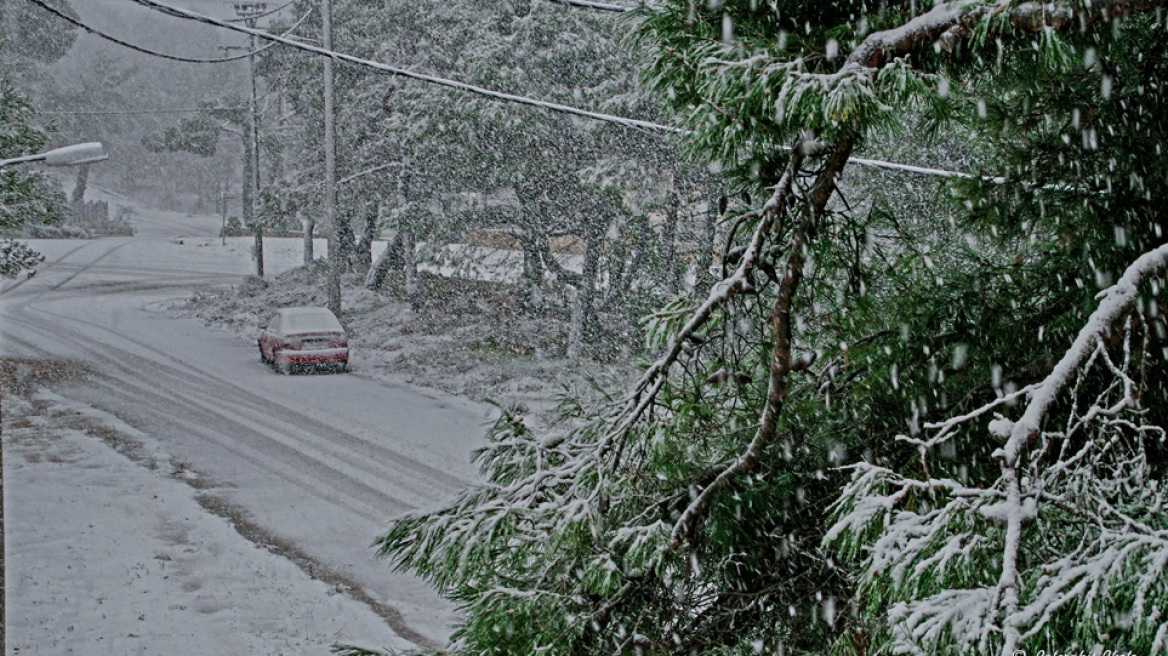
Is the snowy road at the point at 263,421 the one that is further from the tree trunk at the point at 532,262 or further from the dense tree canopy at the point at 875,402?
the tree trunk at the point at 532,262

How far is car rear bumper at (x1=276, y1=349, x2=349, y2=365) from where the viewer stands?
13.6 m

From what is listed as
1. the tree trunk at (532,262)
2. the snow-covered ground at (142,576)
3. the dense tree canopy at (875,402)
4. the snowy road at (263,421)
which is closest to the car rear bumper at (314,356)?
the snowy road at (263,421)

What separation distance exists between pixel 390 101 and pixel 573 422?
12.9 m

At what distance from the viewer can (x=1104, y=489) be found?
136cm

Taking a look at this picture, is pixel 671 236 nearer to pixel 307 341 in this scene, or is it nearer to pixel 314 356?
pixel 314 356

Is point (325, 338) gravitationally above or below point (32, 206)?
below

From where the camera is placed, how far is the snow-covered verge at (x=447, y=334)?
1238 centimetres

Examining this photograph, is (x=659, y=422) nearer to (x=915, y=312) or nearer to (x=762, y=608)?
(x=762, y=608)

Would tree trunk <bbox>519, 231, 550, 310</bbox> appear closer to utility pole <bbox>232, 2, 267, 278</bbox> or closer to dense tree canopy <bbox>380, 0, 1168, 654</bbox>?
utility pole <bbox>232, 2, 267, 278</bbox>

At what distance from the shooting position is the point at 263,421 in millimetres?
11203

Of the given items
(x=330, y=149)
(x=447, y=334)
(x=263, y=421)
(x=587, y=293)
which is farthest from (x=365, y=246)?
(x=587, y=293)

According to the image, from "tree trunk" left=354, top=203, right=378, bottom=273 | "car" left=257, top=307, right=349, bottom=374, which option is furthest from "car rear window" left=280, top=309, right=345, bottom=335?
"tree trunk" left=354, top=203, right=378, bottom=273

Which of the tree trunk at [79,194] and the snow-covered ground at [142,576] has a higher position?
the tree trunk at [79,194]

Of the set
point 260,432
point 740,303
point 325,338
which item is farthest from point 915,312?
point 325,338
